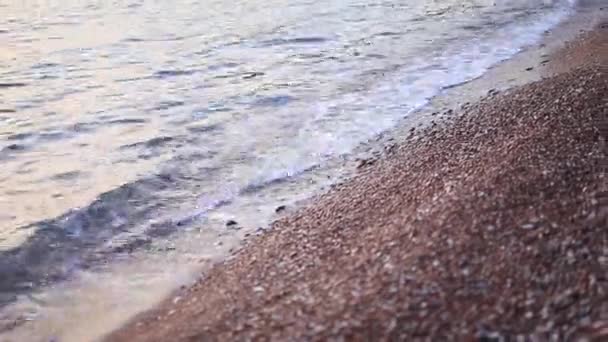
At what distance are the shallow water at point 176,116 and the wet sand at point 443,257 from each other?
0.67 m

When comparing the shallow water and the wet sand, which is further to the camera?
the shallow water

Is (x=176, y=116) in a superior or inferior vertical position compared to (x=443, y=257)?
inferior

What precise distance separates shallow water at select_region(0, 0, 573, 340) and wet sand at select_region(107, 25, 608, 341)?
67 centimetres

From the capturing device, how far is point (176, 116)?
9.59 metres

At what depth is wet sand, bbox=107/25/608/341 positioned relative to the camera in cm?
395

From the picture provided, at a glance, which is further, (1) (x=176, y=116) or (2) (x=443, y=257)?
(1) (x=176, y=116)

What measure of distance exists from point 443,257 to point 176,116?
5605 mm

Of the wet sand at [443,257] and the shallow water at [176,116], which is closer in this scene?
the wet sand at [443,257]

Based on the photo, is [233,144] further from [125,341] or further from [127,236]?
[125,341]

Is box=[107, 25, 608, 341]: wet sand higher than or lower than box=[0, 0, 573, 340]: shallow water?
higher

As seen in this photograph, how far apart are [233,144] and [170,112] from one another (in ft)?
4.57

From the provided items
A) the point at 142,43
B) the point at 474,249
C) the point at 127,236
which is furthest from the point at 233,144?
the point at 142,43

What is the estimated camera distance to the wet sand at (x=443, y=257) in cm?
395

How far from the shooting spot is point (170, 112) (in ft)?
31.9
